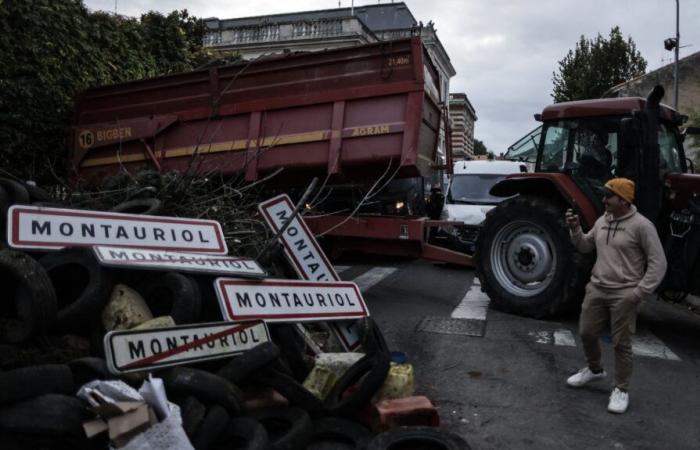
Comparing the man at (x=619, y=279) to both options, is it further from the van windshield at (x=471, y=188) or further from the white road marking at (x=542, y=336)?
the van windshield at (x=471, y=188)

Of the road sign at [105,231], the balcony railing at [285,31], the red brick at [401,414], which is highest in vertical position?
the balcony railing at [285,31]

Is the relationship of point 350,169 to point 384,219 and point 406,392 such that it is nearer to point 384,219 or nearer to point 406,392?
point 384,219

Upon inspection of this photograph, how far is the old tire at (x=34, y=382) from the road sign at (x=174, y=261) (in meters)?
0.86

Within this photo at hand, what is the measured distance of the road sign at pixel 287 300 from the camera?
12.9 feet

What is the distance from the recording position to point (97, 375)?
324 centimetres

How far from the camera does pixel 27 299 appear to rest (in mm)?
3438

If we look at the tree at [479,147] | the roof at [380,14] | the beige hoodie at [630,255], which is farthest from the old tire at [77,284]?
the tree at [479,147]

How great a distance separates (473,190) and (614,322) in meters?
8.70

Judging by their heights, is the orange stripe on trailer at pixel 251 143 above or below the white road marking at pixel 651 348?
above

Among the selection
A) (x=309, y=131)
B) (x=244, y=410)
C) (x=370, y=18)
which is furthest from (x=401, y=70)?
(x=370, y=18)

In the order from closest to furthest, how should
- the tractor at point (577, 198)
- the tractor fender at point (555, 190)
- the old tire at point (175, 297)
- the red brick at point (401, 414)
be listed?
the red brick at point (401, 414)
the old tire at point (175, 297)
the tractor at point (577, 198)
the tractor fender at point (555, 190)

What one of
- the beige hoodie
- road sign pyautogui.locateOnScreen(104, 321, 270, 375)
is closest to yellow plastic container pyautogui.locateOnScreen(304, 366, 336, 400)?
road sign pyautogui.locateOnScreen(104, 321, 270, 375)

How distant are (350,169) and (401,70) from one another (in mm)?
1463

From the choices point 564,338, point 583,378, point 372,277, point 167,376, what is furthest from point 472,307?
point 167,376
